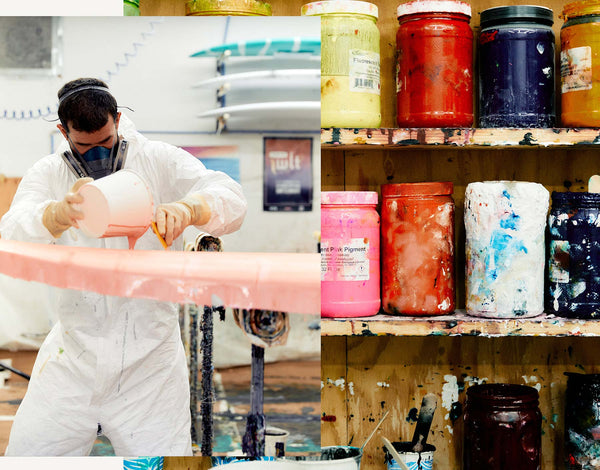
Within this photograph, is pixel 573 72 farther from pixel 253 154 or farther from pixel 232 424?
pixel 232 424

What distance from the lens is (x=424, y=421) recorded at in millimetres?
1600

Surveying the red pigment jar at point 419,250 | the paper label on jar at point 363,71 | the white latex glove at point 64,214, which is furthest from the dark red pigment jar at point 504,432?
the white latex glove at point 64,214

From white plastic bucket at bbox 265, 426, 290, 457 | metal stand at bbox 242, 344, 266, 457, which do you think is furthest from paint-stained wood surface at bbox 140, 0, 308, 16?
white plastic bucket at bbox 265, 426, 290, 457

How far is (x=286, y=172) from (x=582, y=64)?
62cm

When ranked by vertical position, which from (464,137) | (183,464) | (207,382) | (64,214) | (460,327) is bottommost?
(183,464)

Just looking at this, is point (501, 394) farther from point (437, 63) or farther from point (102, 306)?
point (102, 306)

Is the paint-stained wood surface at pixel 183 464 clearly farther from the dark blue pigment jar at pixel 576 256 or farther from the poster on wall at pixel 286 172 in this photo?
the dark blue pigment jar at pixel 576 256

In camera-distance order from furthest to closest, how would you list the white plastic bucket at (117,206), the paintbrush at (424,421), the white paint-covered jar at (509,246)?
the paintbrush at (424,421) < the white paint-covered jar at (509,246) < the white plastic bucket at (117,206)

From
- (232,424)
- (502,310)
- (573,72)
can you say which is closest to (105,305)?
(232,424)

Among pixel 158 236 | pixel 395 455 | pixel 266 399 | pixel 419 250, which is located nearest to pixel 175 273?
pixel 158 236

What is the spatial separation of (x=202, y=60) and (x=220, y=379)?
590 mm

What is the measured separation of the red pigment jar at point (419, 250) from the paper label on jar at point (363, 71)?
206 millimetres

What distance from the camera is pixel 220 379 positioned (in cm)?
137

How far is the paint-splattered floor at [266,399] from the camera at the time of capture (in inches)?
53.5
